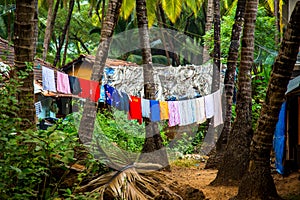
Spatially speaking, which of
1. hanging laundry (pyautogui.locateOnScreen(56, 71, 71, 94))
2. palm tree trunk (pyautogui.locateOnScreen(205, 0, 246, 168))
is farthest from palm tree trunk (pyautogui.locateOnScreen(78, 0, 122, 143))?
palm tree trunk (pyautogui.locateOnScreen(205, 0, 246, 168))

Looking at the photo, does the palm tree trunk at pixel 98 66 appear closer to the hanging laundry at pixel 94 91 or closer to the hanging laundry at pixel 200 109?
the hanging laundry at pixel 94 91

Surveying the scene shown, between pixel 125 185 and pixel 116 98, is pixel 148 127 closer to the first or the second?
pixel 116 98

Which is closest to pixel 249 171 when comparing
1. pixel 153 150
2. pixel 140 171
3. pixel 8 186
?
pixel 140 171

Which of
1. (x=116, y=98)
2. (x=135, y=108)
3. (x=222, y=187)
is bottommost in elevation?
(x=222, y=187)

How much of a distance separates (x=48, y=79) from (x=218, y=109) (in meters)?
5.36

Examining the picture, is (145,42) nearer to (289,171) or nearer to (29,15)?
(289,171)

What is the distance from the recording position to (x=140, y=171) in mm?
5234

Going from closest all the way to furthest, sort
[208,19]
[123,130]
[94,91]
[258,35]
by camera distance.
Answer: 1. [94,91]
2. [123,130]
3. [258,35]
4. [208,19]

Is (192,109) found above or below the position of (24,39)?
below

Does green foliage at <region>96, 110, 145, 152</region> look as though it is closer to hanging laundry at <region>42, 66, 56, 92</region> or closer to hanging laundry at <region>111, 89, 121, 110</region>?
hanging laundry at <region>111, 89, 121, 110</region>

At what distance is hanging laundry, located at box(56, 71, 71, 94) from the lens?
1032 cm

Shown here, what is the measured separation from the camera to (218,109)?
527 inches

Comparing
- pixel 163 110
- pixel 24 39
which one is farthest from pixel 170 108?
pixel 24 39

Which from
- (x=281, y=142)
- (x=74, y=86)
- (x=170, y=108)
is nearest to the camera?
(x=281, y=142)
